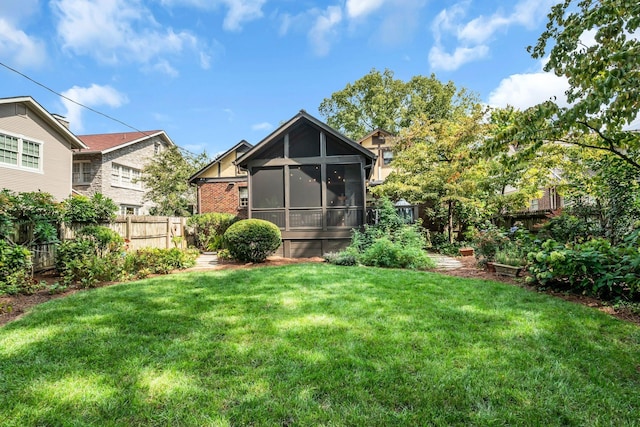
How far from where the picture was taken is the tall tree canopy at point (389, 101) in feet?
96.4

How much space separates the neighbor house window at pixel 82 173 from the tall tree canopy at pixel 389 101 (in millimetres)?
22569

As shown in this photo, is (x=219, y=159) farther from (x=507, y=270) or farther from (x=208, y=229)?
(x=507, y=270)

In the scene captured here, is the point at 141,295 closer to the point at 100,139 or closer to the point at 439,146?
the point at 439,146

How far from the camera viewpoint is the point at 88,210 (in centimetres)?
788

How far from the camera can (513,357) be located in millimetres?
2891

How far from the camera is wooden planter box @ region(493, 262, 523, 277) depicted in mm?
6434

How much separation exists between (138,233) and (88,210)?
7.93 feet

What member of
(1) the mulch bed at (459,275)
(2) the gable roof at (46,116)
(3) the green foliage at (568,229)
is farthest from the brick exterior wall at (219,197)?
(3) the green foliage at (568,229)

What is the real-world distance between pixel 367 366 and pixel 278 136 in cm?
1019

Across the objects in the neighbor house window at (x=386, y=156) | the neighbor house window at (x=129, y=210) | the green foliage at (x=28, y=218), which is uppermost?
the neighbor house window at (x=386, y=156)

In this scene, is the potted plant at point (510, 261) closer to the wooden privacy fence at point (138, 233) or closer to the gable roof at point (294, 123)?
the gable roof at point (294, 123)

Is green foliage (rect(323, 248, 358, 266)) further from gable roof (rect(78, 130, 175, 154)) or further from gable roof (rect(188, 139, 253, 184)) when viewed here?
gable roof (rect(78, 130, 175, 154))

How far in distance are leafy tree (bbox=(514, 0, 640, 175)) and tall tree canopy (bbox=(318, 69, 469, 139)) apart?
26.3 metres

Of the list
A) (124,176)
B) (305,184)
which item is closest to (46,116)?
(124,176)
